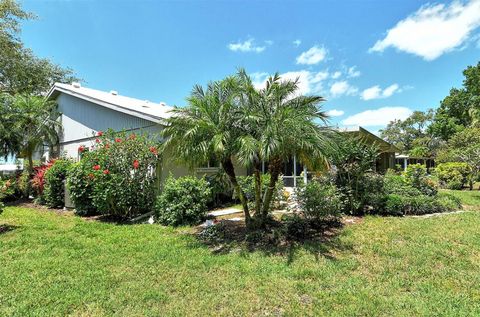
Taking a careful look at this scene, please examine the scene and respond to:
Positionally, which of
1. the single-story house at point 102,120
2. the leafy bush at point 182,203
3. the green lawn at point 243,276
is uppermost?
the single-story house at point 102,120

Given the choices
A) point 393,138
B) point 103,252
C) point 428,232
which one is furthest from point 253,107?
point 393,138

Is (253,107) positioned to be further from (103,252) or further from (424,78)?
(424,78)

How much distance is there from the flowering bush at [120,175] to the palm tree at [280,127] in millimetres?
4159

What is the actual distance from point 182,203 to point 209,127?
2.92 metres

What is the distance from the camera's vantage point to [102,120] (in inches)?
491

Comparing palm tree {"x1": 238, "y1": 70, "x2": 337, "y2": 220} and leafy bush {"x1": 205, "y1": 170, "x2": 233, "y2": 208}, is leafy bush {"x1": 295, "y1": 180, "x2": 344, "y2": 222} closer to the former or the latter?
palm tree {"x1": 238, "y1": 70, "x2": 337, "y2": 220}

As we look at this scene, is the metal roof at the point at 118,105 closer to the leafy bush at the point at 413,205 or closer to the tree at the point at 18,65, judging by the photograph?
the tree at the point at 18,65

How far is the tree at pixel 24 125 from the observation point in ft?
43.2

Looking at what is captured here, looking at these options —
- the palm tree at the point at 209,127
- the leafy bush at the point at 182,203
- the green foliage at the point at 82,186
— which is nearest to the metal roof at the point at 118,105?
the palm tree at the point at 209,127

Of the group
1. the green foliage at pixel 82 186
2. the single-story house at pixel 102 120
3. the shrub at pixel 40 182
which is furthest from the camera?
the shrub at pixel 40 182

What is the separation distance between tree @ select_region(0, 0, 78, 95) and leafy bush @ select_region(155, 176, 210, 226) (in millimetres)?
17374

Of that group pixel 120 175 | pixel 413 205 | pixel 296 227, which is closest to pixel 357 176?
pixel 413 205

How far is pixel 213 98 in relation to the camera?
6082 millimetres

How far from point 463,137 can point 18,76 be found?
3895 cm
